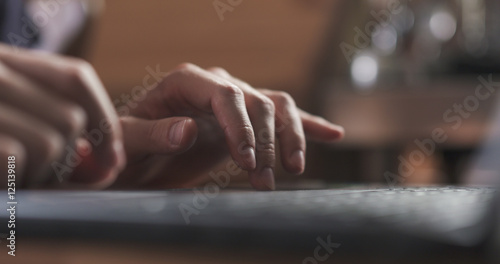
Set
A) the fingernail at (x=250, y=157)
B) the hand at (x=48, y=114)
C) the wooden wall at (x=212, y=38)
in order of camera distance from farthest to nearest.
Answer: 1. the wooden wall at (x=212, y=38)
2. the hand at (x=48, y=114)
3. the fingernail at (x=250, y=157)

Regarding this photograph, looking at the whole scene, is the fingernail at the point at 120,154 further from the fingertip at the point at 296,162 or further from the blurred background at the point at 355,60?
the blurred background at the point at 355,60

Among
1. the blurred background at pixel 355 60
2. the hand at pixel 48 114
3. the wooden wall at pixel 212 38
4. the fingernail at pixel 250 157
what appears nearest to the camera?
the fingernail at pixel 250 157

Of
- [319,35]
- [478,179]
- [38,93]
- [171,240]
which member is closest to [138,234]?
[171,240]

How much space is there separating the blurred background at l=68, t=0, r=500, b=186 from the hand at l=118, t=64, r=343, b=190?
0.56m

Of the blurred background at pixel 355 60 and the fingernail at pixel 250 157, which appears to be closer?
the fingernail at pixel 250 157

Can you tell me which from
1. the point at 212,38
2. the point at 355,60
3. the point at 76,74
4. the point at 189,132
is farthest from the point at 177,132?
the point at 212,38

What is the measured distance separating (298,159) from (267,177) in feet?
0.19

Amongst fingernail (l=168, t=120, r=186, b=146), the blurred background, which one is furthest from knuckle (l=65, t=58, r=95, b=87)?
the blurred background

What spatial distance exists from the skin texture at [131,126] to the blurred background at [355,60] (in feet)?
1.81

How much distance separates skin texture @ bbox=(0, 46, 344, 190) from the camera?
12.8 inches

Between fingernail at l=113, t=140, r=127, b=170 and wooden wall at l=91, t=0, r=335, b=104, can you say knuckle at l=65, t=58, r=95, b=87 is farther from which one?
wooden wall at l=91, t=0, r=335, b=104

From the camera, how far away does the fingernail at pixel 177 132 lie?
12.2 inches

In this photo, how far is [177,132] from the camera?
310 millimetres

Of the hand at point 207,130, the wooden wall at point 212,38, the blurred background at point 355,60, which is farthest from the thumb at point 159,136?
the wooden wall at point 212,38
